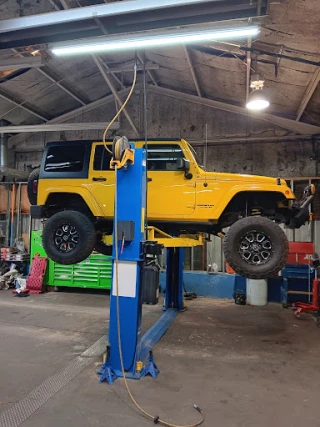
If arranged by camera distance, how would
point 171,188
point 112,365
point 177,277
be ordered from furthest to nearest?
point 177,277, point 171,188, point 112,365

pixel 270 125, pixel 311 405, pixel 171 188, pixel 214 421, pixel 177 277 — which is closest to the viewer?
pixel 214 421

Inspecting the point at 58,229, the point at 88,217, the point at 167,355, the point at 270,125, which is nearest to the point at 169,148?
the point at 88,217

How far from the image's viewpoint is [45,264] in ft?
27.1

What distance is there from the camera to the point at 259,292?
6.97 metres

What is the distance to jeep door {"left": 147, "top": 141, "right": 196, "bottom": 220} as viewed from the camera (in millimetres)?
4371

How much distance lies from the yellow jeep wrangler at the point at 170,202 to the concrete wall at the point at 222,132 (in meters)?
3.74

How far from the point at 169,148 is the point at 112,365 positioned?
2933mm

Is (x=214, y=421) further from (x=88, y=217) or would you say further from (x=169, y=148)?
(x=169, y=148)

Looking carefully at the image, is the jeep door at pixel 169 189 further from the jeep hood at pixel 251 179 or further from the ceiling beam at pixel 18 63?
the ceiling beam at pixel 18 63

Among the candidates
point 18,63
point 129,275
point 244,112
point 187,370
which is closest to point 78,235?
point 129,275

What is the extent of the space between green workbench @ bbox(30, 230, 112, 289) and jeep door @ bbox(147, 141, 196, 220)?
3.67m

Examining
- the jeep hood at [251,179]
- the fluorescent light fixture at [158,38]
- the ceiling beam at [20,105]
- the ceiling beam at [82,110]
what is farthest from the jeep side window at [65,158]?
the ceiling beam at [82,110]

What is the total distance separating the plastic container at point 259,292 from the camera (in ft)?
22.8

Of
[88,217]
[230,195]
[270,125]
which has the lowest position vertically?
[88,217]
